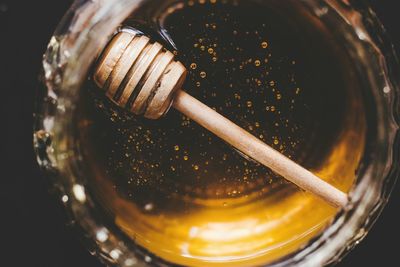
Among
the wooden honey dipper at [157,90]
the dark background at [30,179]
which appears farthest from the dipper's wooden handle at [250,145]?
the dark background at [30,179]

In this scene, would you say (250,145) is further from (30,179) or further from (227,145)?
(30,179)

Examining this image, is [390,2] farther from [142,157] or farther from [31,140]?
[31,140]

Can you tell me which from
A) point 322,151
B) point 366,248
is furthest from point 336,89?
point 366,248

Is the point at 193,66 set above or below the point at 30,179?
above

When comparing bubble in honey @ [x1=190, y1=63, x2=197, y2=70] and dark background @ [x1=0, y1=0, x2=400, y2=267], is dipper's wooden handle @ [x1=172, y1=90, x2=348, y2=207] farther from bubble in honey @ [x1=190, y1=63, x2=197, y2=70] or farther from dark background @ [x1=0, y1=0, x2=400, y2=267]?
dark background @ [x1=0, y1=0, x2=400, y2=267]

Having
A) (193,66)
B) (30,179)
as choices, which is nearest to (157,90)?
(193,66)
